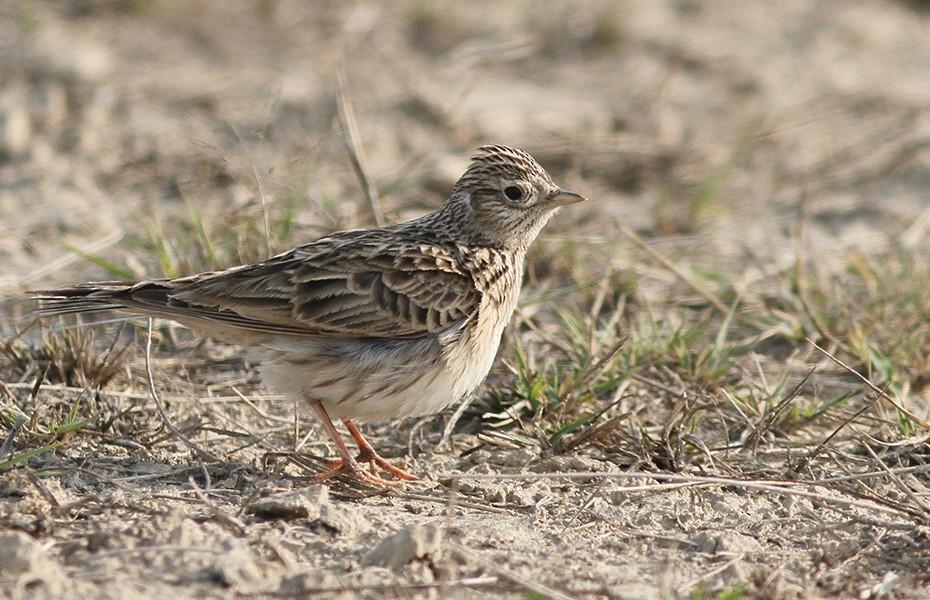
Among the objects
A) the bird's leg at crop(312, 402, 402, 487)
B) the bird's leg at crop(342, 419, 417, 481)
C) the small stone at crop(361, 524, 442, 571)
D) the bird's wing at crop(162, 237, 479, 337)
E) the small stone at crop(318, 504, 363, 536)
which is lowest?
the bird's leg at crop(342, 419, 417, 481)

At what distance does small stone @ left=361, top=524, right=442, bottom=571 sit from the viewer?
390 cm

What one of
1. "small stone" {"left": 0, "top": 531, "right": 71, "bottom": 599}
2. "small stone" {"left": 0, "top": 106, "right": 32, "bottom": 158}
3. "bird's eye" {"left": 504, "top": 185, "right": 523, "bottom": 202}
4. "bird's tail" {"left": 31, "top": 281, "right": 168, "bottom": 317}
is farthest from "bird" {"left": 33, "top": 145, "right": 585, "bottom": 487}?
"small stone" {"left": 0, "top": 106, "right": 32, "bottom": 158}

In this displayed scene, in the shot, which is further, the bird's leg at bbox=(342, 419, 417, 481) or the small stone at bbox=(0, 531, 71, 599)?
the bird's leg at bbox=(342, 419, 417, 481)

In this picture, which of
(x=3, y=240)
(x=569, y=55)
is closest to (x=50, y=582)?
(x=3, y=240)

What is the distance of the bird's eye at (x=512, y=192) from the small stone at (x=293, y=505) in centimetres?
191

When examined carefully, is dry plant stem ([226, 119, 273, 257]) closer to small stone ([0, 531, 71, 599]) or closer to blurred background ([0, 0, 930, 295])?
blurred background ([0, 0, 930, 295])

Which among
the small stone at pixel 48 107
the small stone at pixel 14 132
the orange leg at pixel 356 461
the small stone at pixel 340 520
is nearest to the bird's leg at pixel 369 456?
the orange leg at pixel 356 461

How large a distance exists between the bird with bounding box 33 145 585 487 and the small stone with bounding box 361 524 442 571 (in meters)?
0.87

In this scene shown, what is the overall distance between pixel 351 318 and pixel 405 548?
1.32m

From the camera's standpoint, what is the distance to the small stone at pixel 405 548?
390 centimetres

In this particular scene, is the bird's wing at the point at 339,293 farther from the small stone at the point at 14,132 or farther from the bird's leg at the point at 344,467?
the small stone at the point at 14,132

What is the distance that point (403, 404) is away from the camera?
4.94m

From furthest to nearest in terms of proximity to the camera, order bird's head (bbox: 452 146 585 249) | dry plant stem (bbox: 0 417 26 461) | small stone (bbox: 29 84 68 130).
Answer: small stone (bbox: 29 84 68 130)
bird's head (bbox: 452 146 585 249)
dry plant stem (bbox: 0 417 26 461)

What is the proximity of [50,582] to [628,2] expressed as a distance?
28.2ft
